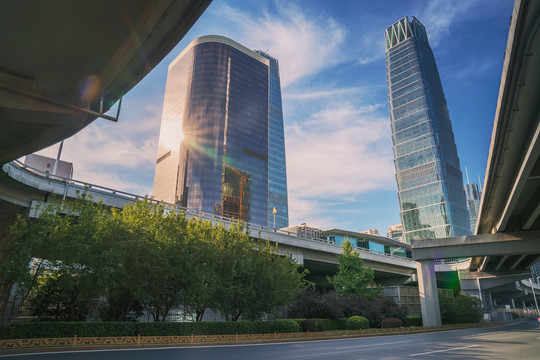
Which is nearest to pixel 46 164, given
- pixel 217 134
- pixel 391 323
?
pixel 217 134

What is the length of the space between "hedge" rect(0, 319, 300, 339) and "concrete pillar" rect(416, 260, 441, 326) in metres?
17.6

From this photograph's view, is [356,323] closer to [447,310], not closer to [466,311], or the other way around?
[447,310]

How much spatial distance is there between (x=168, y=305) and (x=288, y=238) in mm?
20730

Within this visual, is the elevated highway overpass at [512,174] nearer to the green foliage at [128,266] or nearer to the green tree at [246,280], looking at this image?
the green tree at [246,280]

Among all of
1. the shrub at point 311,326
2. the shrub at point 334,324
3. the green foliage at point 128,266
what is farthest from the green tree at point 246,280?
the shrub at point 334,324

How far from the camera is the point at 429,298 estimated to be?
3594 cm

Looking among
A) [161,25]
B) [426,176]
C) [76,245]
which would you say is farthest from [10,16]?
[426,176]

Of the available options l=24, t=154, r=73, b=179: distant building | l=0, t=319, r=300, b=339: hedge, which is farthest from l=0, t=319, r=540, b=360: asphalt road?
l=24, t=154, r=73, b=179: distant building

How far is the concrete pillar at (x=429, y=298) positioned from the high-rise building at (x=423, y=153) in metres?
133

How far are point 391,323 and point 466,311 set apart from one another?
17.0 meters

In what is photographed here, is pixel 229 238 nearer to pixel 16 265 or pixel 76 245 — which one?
pixel 76 245

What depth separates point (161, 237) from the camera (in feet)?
68.3

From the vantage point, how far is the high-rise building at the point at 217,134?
5527 inches

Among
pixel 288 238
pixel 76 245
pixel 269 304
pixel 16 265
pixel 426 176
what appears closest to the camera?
pixel 16 265
